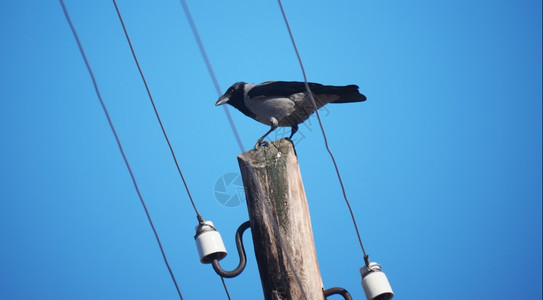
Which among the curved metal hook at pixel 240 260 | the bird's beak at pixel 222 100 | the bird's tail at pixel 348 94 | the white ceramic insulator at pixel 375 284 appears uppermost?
the bird's beak at pixel 222 100

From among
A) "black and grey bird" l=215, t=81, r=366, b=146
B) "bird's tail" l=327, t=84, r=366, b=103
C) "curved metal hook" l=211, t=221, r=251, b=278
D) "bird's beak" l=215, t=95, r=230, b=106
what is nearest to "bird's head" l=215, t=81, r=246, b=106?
"bird's beak" l=215, t=95, r=230, b=106

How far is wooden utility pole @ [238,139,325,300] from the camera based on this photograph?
289 centimetres

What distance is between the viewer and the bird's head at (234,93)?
5551 millimetres

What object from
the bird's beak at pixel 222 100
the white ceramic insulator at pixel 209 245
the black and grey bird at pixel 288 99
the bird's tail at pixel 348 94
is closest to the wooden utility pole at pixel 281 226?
the white ceramic insulator at pixel 209 245

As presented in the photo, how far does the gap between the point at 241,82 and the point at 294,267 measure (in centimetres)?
312

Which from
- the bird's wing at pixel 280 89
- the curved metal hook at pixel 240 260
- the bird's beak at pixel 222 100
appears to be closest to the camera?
→ the curved metal hook at pixel 240 260

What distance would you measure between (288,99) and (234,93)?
0.93 m

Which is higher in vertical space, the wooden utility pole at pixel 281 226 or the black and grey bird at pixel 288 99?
the black and grey bird at pixel 288 99

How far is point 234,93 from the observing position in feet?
18.3

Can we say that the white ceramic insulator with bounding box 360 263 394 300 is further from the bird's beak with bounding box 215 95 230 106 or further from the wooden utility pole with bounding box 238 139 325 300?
the bird's beak with bounding box 215 95 230 106

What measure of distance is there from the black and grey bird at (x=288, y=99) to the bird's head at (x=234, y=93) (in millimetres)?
248

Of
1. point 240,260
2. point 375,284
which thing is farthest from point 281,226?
point 375,284

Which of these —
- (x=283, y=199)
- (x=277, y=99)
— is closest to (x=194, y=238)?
(x=283, y=199)

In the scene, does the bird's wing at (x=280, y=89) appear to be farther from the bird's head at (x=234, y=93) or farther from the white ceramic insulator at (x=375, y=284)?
the white ceramic insulator at (x=375, y=284)
